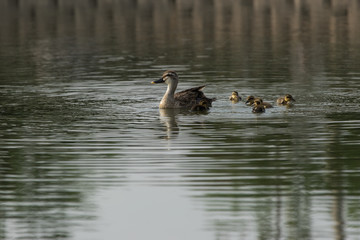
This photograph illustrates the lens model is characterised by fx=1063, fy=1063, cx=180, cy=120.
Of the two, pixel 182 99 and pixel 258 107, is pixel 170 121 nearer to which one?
pixel 258 107

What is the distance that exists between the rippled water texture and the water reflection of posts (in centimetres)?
4

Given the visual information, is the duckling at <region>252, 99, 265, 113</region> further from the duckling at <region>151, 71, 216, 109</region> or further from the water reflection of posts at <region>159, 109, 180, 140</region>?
the water reflection of posts at <region>159, 109, 180, 140</region>

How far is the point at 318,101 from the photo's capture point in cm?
2294

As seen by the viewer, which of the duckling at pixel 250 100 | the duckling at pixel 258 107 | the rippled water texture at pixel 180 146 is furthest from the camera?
the duckling at pixel 250 100

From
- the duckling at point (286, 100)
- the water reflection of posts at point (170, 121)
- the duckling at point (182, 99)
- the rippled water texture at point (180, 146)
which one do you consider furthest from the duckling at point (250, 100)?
the water reflection of posts at point (170, 121)

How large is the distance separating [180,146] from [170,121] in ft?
12.0

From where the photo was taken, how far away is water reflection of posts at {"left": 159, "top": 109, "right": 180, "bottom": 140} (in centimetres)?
1891

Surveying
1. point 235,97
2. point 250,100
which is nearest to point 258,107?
point 250,100

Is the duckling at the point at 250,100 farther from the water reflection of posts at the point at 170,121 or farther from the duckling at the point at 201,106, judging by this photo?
the water reflection of posts at the point at 170,121

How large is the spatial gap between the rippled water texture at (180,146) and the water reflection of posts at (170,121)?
1.6 inches

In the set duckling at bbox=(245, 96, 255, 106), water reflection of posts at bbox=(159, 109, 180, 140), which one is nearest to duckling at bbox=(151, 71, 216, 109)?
water reflection of posts at bbox=(159, 109, 180, 140)

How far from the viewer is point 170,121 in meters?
21.1

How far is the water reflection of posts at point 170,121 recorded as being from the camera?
18914 millimetres

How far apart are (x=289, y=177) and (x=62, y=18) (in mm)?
49092
